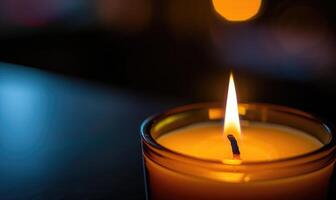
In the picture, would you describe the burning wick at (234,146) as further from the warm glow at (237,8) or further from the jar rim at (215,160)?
the warm glow at (237,8)

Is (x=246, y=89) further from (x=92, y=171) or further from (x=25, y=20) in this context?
(x=25, y=20)

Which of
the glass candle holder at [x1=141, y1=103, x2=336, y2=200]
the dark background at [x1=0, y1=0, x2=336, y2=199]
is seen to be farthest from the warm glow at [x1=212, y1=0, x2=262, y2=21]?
the glass candle holder at [x1=141, y1=103, x2=336, y2=200]

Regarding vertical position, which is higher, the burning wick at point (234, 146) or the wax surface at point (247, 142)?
the burning wick at point (234, 146)

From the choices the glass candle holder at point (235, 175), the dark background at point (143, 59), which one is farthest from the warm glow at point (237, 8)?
the glass candle holder at point (235, 175)

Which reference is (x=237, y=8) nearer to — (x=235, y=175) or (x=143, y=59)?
(x=143, y=59)

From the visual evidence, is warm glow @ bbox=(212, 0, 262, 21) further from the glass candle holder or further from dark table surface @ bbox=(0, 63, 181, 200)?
the glass candle holder

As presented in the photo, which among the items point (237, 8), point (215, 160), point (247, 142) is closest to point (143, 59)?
point (237, 8)

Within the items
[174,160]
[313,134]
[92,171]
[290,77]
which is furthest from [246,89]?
[174,160]
